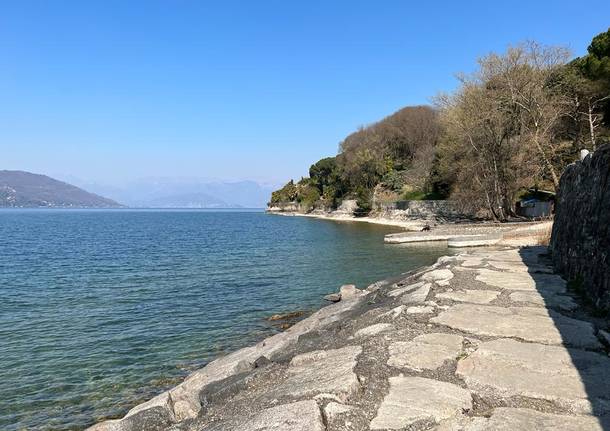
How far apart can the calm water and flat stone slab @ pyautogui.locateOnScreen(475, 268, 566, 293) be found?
5513mm

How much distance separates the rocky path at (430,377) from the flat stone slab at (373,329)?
0.02m

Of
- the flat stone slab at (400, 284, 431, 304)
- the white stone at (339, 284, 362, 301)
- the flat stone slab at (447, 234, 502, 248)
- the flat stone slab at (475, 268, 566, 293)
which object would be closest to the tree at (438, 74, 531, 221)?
the flat stone slab at (447, 234, 502, 248)

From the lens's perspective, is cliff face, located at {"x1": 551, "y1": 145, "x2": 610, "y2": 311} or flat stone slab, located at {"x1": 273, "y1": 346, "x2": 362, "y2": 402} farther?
cliff face, located at {"x1": 551, "y1": 145, "x2": 610, "y2": 311}

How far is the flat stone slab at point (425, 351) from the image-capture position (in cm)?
403

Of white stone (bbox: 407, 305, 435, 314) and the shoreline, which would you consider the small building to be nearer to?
the shoreline

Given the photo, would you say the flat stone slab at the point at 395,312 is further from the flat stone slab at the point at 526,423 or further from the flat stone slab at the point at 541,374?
the flat stone slab at the point at 526,423

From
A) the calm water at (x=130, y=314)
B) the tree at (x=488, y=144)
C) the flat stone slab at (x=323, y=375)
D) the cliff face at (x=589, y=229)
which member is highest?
the tree at (x=488, y=144)

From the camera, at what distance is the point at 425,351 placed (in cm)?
433

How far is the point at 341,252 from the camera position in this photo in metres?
26.9

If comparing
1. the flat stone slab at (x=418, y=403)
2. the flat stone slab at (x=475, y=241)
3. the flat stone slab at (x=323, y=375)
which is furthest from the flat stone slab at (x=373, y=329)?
the flat stone slab at (x=475, y=241)

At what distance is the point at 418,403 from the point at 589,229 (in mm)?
5257

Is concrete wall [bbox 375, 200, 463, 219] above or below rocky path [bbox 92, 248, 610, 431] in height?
above

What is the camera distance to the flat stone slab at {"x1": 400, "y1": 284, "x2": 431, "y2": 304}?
6.55 metres

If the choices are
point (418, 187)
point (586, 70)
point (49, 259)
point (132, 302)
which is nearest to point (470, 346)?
point (132, 302)
